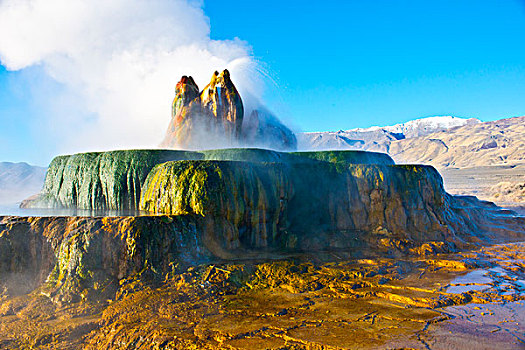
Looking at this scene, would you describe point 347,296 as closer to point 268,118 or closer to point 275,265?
point 275,265

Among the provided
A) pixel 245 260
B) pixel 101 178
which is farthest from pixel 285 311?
pixel 101 178

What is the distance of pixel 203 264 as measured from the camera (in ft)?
29.7

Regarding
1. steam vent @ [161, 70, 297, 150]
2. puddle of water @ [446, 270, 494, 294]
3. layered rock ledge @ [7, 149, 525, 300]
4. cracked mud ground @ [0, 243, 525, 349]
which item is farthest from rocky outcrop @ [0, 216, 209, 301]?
steam vent @ [161, 70, 297, 150]

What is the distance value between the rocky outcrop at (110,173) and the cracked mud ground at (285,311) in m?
5.93

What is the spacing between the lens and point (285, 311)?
7.14 m

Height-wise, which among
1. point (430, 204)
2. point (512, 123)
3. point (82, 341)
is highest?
point (512, 123)

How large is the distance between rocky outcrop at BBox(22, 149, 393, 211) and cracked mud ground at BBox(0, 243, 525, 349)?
593cm

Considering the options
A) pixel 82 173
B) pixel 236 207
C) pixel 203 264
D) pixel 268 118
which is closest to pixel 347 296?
pixel 203 264

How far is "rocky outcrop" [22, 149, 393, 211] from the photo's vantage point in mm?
13562

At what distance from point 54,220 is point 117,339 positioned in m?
4.59

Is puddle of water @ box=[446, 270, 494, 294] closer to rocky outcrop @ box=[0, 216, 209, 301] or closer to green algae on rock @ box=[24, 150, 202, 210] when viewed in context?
rocky outcrop @ box=[0, 216, 209, 301]

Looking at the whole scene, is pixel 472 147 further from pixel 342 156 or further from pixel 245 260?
pixel 245 260

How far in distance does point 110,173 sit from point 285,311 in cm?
1031

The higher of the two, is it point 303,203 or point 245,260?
point 303,203
